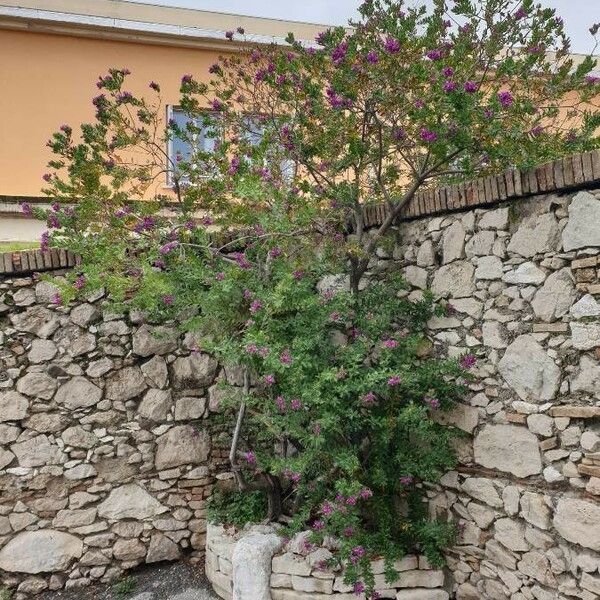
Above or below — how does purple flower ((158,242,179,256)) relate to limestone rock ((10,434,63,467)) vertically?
above

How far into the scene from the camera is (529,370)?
3361 mm

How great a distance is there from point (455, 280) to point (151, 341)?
2392 mm

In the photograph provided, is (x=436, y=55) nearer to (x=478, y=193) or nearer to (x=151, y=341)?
(x=478, y=193)

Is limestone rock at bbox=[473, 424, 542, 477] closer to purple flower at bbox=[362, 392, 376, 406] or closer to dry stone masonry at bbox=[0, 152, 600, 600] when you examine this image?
dry stone masonry at bbox=[0, 152, 600, 600]

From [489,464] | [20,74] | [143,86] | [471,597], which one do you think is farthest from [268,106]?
[20,74]

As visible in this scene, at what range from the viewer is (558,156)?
3.51 meters

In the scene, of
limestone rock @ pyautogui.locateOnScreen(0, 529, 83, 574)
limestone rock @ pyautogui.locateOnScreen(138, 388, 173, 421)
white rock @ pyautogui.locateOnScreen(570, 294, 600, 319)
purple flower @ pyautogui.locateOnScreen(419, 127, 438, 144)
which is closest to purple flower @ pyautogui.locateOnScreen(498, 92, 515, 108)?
purple flower @ pyautogui.locateOnScreen(419, 127, 438, 144)

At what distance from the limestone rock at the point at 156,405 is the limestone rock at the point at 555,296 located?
2846 millimetres

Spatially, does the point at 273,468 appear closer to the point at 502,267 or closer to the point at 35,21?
the point at 502,267

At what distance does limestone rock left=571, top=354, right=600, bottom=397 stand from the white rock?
0.22 meters

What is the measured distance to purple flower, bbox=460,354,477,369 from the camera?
11.8 ft

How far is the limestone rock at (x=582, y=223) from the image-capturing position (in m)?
3.02

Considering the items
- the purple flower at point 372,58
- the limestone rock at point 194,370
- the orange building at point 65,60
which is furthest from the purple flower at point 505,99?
the orange building at point 65,60

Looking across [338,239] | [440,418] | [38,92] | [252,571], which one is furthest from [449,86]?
[38,92]
